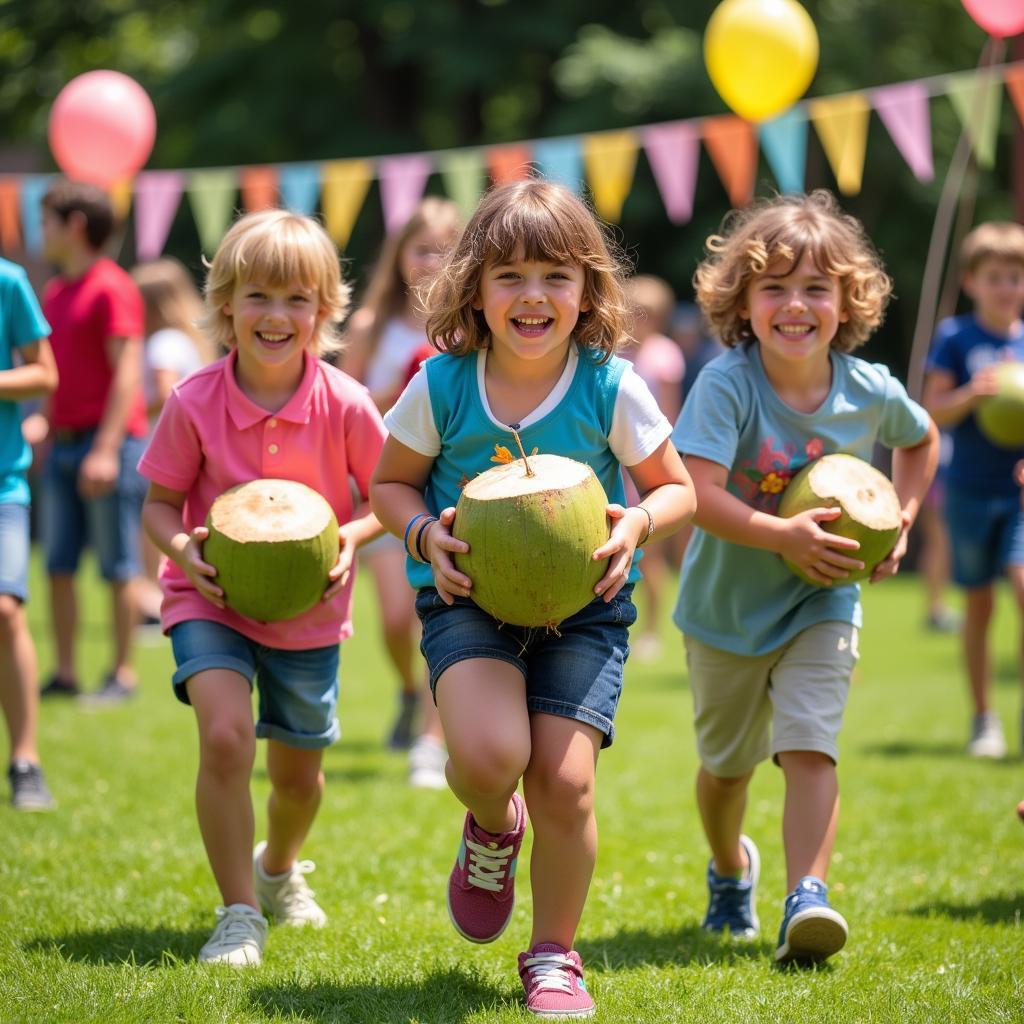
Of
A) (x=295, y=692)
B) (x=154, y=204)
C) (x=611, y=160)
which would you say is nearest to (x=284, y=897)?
(x=295, y=692)

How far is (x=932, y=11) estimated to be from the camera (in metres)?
23.3

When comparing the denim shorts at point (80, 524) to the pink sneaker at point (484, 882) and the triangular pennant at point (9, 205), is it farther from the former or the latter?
the triangular pennant at point (9, 205)

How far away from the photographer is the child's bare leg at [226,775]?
3.81 metres

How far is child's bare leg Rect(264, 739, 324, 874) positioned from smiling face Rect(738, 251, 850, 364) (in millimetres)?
1777

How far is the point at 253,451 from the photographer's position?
4133mm

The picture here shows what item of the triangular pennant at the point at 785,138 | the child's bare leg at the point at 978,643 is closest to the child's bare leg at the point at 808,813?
the child's bare leg at the point at 978,643

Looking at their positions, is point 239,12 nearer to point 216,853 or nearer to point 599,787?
point 599,787

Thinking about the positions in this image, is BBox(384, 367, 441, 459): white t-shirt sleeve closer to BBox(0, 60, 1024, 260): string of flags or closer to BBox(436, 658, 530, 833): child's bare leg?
BBox(436, 658, 530, 833): child's bare leg

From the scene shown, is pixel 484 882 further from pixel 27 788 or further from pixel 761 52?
pixel 761 52

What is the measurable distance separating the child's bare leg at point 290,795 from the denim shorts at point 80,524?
4.18 metres

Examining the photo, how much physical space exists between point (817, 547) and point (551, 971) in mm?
1340

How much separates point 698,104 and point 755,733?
1861 centimetres

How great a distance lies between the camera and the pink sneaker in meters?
3.62

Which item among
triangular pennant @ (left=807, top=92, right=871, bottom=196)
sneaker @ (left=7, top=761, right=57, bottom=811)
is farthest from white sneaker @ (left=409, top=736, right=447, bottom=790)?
triangular pennant @ (left=807, top=92, right=871, bottom=196)
